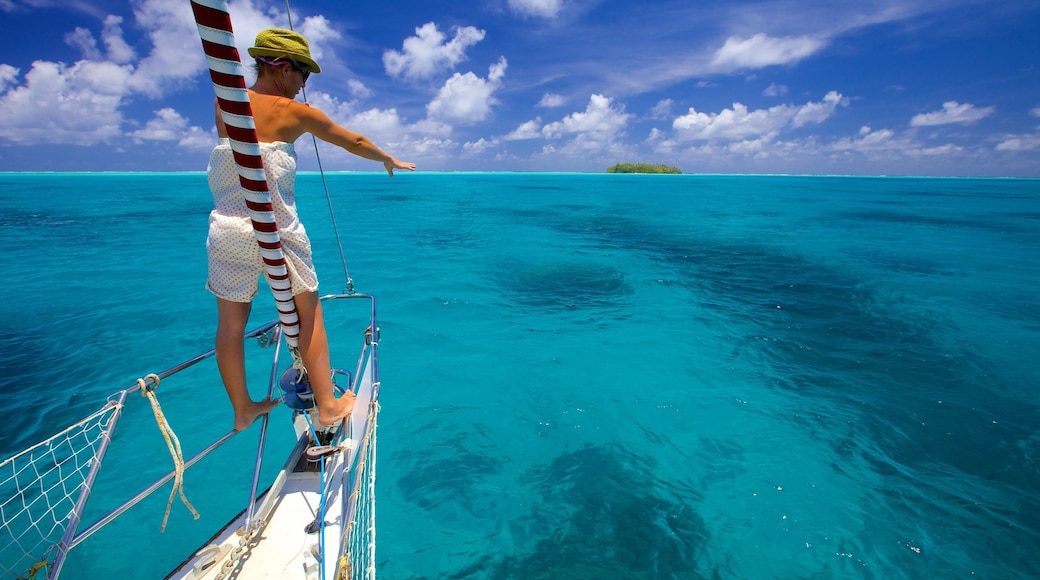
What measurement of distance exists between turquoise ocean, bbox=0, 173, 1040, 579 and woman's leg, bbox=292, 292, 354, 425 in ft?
8.11

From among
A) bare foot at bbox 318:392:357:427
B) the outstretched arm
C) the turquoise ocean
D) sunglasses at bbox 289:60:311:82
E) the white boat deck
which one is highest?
sunglasses at bbox 289:60:311:82

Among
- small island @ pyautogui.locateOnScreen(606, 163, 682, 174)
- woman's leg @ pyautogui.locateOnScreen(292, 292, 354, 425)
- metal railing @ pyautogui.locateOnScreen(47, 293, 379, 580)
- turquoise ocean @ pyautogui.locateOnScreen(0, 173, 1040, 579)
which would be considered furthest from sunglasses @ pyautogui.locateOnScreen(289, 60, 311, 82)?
small island @ pyautogui.locateOnScreen(606, 163, 682, 174)

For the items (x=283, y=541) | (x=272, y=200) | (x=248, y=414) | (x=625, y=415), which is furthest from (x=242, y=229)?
(x=625, y=415)

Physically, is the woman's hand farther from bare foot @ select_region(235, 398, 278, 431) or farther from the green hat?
bare foot @ select_region(235, 398, 278, 431)

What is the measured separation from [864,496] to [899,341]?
559 centimetres

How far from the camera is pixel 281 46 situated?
2238 mm

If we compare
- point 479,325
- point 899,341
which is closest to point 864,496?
point 899,341

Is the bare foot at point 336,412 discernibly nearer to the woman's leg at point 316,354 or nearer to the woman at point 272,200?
the woman's leg at point 316,354

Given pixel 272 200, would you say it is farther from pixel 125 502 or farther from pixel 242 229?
pixel 125 502

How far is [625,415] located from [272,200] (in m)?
5.76

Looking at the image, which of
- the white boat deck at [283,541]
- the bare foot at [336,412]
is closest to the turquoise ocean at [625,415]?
the white boat deck at [283,541]

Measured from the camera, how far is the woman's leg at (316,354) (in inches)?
97.5

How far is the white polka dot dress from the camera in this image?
2.21 m

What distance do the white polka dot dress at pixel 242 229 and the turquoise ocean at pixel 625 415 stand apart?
3.36 m
